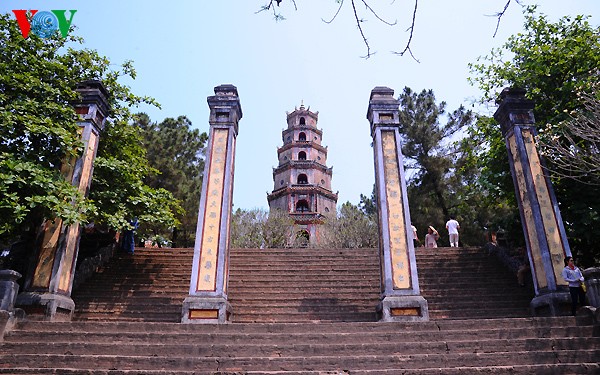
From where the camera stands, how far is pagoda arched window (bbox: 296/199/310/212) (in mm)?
29094

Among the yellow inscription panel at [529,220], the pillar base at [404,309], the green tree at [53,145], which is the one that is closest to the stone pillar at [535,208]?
the yellow inscription panel at [529,220]

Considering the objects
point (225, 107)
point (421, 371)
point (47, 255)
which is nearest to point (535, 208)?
point (421, 371)

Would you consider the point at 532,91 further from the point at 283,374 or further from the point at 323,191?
the point at 323,191

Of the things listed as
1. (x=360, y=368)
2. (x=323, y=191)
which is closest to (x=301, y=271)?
(x=360, y=368)

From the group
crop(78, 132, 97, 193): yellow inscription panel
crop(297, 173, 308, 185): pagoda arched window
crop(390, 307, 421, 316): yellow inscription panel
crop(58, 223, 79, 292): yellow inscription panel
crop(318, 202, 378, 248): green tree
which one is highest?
crop(297, 173, 308, 185): pagoda arched window

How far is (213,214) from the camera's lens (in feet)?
25.3

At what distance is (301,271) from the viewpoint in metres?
9.61

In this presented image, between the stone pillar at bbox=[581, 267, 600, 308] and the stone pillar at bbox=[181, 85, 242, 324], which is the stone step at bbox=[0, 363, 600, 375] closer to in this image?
the stone pillar at bbox=[581, 267, 600, 308]

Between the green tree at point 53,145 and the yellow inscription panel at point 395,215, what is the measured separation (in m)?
4.60

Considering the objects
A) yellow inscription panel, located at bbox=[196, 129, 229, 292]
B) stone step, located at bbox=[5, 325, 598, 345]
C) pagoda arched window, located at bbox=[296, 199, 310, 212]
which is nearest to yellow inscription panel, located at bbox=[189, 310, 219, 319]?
yellow inscription panel, located at bbox=[196, 129, 229, 292]

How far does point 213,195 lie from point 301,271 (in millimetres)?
2943

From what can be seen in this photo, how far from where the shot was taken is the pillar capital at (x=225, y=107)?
8.57m

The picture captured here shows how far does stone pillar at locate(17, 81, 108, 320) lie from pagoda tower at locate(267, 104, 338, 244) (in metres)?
19.8

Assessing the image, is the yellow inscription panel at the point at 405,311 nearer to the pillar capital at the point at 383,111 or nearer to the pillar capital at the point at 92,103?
the pillar capital at the point at 383,111
